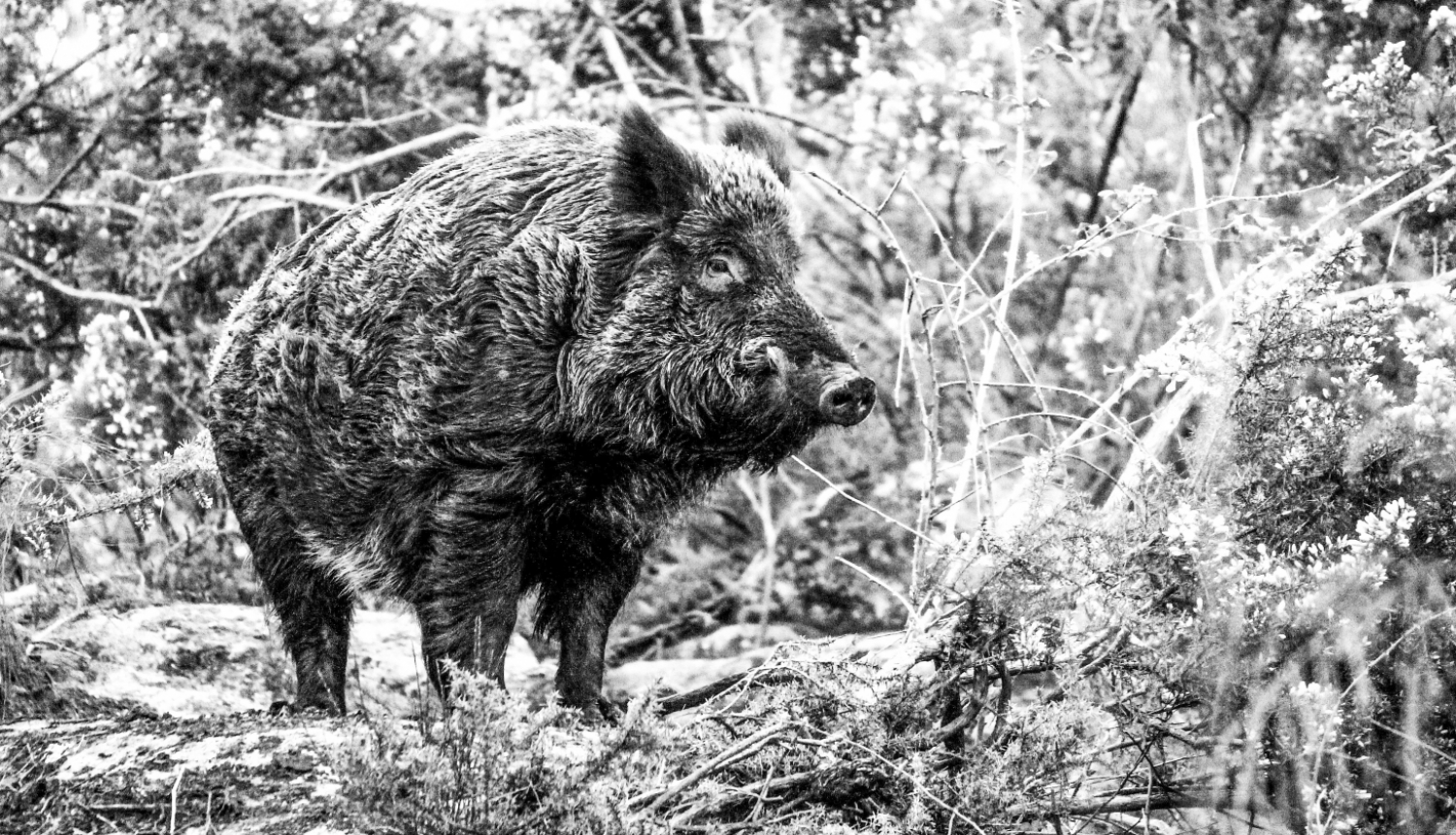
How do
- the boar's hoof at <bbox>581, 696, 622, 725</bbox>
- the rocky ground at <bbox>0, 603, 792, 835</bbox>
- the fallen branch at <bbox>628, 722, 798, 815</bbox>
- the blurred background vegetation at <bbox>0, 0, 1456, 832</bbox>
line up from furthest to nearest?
1. the boar's hoof at <bbox>581, 696, 622, 725</bbox>
2. the rocky ground at <bbox>0, 603, 792, 835</bbox>
3. the blurred background vegetation at <bbox>0, 0, 1456, 832</bbox>
4. the fallen branch at <bbox>628, 722, 798, 815</bbox>

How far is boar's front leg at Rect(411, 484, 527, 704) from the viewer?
17.5 ft

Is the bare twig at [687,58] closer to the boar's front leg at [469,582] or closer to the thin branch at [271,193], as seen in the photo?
the thin branch at [271,193]

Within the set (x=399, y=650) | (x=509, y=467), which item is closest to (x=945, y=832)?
(x=509, y=467)

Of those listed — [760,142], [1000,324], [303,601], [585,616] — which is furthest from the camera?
[760,142]

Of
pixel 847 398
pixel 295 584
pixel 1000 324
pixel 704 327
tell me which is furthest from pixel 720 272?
pixel 295 584

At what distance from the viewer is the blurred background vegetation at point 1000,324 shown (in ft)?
14.1

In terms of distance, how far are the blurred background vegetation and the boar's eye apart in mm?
580

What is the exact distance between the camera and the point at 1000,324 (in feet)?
18.0

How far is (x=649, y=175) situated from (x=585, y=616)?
167 cm

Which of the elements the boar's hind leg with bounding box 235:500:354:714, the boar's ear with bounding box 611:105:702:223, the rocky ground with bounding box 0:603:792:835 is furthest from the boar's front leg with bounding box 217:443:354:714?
the boar's ear with bounding box 611:105:702:223

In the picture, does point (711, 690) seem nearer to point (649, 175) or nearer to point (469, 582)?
point (469, 582)

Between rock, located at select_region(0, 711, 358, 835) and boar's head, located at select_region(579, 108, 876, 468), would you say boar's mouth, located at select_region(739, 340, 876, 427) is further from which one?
rock, located at select_region(0, 711, 358, 835)

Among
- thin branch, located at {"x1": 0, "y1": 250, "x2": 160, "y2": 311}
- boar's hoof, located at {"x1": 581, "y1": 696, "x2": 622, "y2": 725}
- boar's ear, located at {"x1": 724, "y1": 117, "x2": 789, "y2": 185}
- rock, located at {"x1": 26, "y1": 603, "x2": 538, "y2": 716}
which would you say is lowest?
rock, located at {"x1": 26, "y1": 603, "x2": 538, "y2": 716}

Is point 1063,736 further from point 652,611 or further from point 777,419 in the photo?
point 652,611
